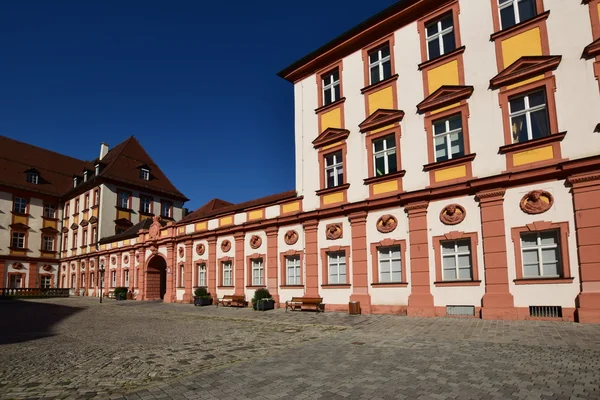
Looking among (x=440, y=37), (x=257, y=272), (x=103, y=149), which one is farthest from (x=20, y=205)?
(x=440, y=37)

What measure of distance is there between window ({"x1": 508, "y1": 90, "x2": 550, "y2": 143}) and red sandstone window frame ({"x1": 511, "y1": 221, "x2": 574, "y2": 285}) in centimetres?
305

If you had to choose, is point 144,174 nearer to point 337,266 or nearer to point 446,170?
point 337,266

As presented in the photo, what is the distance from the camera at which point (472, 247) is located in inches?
567

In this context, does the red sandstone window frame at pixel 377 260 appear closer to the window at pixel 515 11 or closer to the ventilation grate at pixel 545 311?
the ventilation grate at pixel 545 311

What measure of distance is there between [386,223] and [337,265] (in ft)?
10.8

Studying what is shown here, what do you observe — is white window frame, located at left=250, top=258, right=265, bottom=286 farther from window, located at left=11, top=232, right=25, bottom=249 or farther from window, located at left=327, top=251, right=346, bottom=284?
window, located at left=11, top=232, right=25, bottom=249

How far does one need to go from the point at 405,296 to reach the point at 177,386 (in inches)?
447

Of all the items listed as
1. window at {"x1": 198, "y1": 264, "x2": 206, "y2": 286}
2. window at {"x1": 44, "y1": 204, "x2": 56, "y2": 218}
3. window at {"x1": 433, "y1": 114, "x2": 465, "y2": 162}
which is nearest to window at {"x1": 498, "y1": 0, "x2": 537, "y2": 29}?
window at {"x1": 433, "y1": 114, "x2": 465, "y2": 162}

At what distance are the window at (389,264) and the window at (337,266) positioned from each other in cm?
195

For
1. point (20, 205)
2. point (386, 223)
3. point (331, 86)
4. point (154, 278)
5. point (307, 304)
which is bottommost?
point (307, 304)

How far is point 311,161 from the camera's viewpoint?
68.0ft

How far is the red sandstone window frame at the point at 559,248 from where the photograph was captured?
12406 millimetres

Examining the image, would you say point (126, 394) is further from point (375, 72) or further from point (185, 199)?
point (185, 199)

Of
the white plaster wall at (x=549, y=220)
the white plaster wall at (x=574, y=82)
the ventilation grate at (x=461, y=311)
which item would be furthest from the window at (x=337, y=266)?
the white plaster wall at (x=574, y=82)
